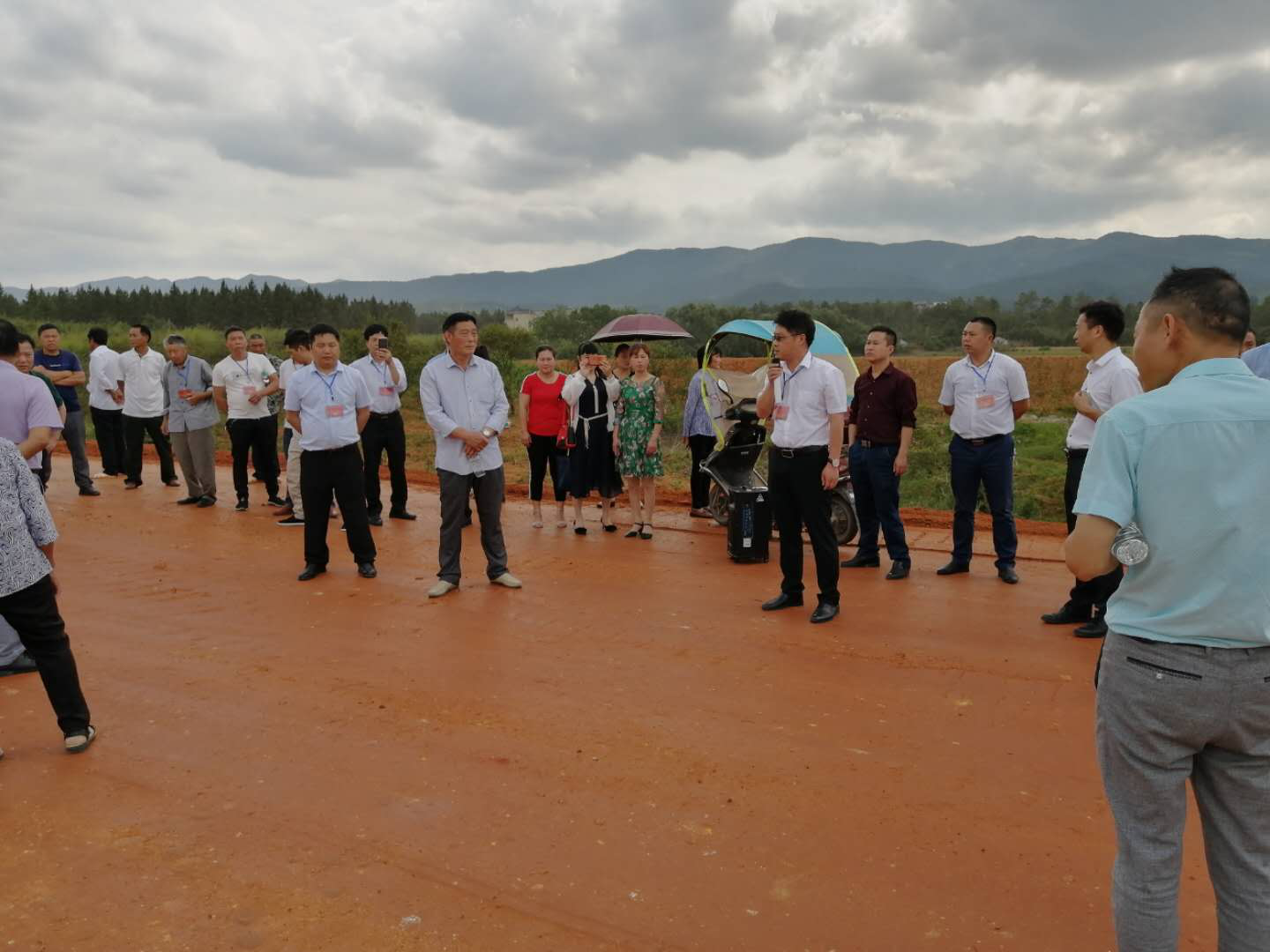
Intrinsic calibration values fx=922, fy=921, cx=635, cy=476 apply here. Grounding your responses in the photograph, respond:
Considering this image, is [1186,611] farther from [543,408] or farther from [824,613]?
[543,408]

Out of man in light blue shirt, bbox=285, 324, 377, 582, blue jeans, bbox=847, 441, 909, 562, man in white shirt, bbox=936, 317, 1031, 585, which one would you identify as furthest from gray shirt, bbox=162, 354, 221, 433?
man in white shirt, bbox=936, 317, 1031, 585

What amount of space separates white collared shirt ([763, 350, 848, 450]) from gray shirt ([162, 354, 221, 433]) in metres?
7.46

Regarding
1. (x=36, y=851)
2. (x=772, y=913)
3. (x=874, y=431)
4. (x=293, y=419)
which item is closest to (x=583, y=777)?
(x=772, y=913)

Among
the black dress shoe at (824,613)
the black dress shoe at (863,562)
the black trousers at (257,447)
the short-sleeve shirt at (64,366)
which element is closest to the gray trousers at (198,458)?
the black trousers at (257,447)

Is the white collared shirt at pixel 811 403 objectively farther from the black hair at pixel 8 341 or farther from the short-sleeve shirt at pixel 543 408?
the black hair at pixel 8 341

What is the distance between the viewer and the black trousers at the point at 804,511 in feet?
21.2

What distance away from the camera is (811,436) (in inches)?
255

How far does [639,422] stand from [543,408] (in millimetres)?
1080

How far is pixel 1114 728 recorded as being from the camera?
7.57 feet

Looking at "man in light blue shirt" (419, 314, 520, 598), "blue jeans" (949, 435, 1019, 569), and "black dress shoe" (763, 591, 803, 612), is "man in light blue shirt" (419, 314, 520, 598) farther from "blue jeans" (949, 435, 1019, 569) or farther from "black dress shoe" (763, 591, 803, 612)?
"blue jeans" (949, 435, 1019, 569)

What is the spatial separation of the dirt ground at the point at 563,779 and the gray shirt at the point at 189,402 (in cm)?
415

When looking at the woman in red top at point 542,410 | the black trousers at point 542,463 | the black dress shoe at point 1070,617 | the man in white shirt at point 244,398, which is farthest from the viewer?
the man in white shirt at point 244,398

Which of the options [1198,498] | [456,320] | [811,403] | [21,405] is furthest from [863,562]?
[21,405]

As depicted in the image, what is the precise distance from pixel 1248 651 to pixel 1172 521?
352mm
